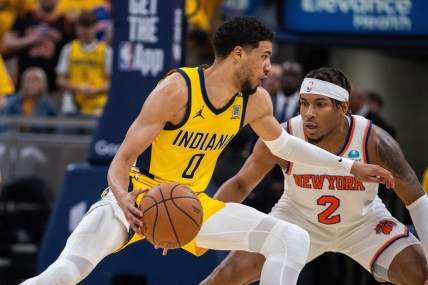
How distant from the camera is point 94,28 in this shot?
12070 mm

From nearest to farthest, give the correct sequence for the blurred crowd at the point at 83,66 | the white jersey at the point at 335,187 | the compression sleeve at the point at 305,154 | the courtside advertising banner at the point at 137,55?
the compression sleeve at the point at 305,154
the white jersey at the point at 335,187
the courtside advertising banner at the point at 137,55
the blurred crowd at the point at 83,66

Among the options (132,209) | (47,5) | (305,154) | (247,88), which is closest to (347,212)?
(305,154)

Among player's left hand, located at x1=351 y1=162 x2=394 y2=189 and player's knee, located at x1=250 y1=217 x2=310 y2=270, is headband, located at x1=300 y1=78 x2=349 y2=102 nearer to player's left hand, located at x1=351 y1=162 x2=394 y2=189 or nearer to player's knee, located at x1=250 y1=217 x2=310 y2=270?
player's left hand, located at x1=351 y1=162 x2=394 y2=189

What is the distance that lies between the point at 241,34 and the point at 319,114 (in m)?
0.91

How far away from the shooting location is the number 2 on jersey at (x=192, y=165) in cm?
681

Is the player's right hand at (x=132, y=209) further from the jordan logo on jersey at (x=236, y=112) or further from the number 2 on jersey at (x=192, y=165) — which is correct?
the jordan logo on jersey at (x=236, y=112)

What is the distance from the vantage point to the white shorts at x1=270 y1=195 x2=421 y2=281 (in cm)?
735

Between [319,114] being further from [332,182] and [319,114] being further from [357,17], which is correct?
[357,17]

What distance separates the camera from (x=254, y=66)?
6660 mm

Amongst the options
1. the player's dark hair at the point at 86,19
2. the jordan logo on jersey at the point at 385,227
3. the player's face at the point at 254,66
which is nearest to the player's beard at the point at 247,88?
the player's face at the point at 254,66

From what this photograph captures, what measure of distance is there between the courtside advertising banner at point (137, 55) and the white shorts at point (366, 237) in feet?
6.17

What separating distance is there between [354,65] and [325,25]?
11.3 ft

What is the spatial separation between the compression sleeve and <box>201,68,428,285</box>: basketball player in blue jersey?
0.87 ft

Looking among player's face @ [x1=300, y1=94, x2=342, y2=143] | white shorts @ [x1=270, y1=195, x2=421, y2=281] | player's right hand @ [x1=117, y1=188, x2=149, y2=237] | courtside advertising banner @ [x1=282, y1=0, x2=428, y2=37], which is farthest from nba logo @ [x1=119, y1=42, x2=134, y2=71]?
player's right hand @ [x1=117, y1=188, x2=149, y2=237]
